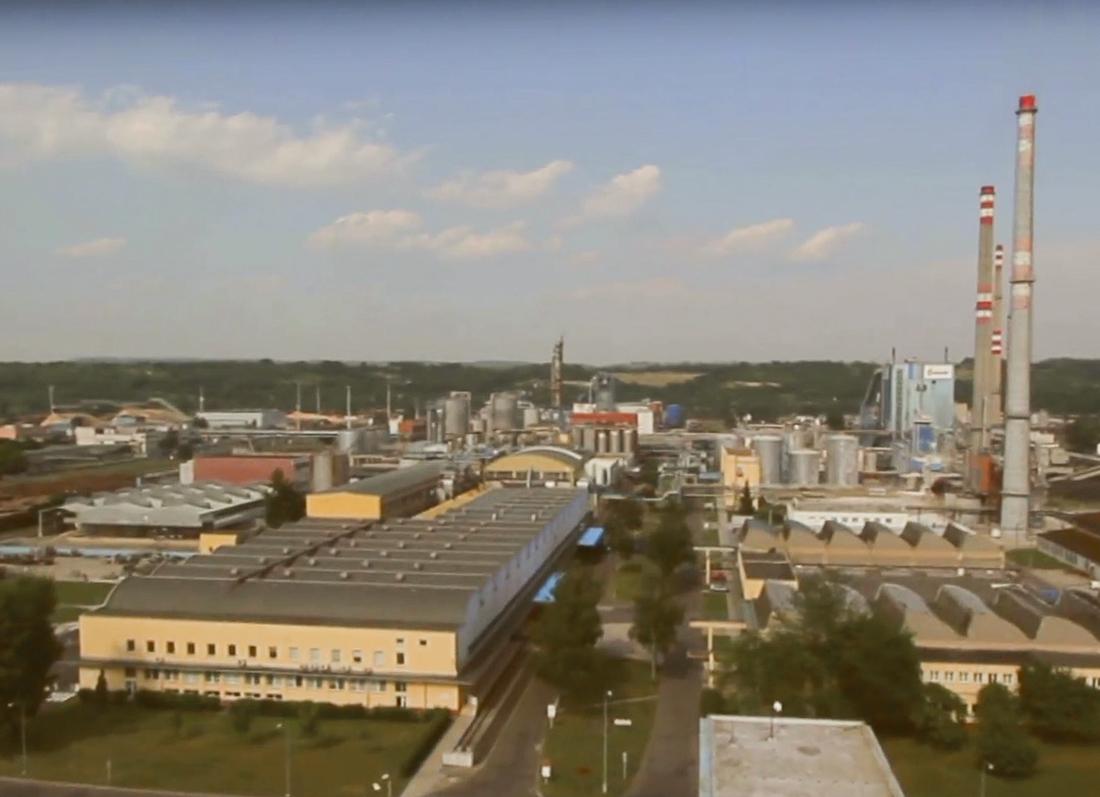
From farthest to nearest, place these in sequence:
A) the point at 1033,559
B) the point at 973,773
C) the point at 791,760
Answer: the point at 1033,559 < the point at 973,773 < the point at 791,760

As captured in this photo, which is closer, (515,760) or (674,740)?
(515,760)

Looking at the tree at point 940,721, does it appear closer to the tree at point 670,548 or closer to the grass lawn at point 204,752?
the grass lawn at point 204,752

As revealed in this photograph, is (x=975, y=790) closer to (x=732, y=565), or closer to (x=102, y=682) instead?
(x=102, y=682)

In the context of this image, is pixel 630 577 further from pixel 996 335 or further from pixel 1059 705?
pixel 996 335

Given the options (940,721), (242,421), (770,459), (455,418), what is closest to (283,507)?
(940,721)

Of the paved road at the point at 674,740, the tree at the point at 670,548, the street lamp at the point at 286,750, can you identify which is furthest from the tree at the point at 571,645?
the tree at the point at 670,548

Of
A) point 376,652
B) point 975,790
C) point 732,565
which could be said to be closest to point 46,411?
point 732,565

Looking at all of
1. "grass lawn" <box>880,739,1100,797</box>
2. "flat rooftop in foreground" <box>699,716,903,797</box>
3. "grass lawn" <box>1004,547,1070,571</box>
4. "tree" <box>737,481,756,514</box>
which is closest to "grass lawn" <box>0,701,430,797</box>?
"flat rooftop in foreground" <box>699,716,903,797</box>
